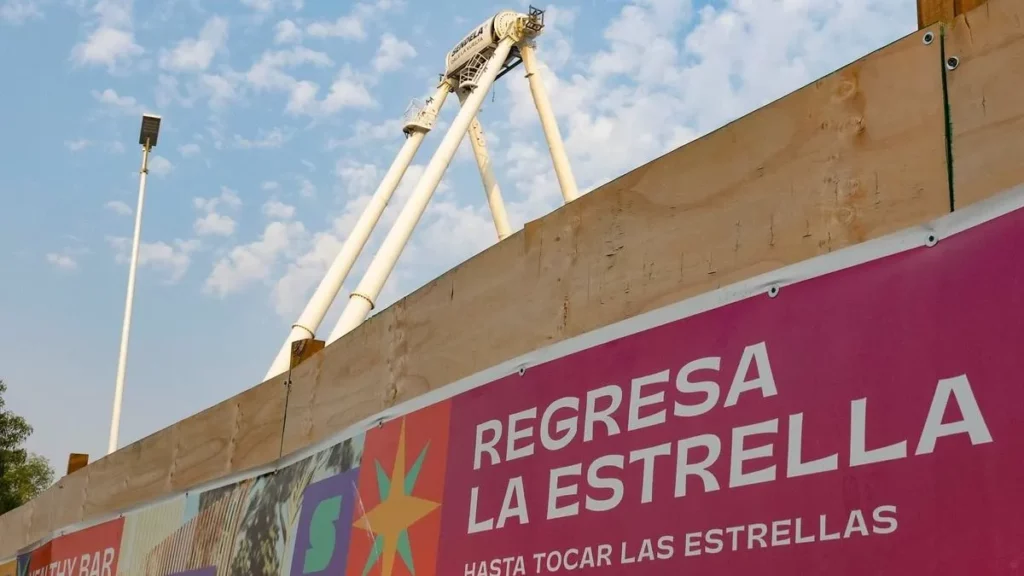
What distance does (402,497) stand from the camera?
3.94 meters

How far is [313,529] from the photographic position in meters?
4.55

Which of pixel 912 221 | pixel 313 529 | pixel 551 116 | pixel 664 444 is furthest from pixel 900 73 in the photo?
pixel 551 116

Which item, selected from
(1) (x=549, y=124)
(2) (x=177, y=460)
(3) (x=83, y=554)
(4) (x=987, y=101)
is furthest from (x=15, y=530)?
(1) (x=549, y=124)

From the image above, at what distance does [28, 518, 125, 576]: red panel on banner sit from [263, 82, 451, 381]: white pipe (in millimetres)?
10358

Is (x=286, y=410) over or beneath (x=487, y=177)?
beneath

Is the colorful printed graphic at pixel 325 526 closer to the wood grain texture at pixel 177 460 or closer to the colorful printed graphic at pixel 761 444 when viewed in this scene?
the colorful printed graphic at pixel 761 444

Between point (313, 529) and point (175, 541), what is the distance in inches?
67.3

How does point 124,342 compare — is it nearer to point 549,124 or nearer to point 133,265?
point 133,265

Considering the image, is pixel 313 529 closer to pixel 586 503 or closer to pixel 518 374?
pixel 518 374

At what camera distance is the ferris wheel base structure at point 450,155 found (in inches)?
808

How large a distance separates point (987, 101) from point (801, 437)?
82 centimetres

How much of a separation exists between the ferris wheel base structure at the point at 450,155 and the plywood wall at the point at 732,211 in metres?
15.3

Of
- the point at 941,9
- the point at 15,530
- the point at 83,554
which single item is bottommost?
the point at 83,554

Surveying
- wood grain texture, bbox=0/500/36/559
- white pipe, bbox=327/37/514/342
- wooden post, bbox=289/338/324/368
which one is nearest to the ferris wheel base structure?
white pipe, bbox=327/37/514/342
